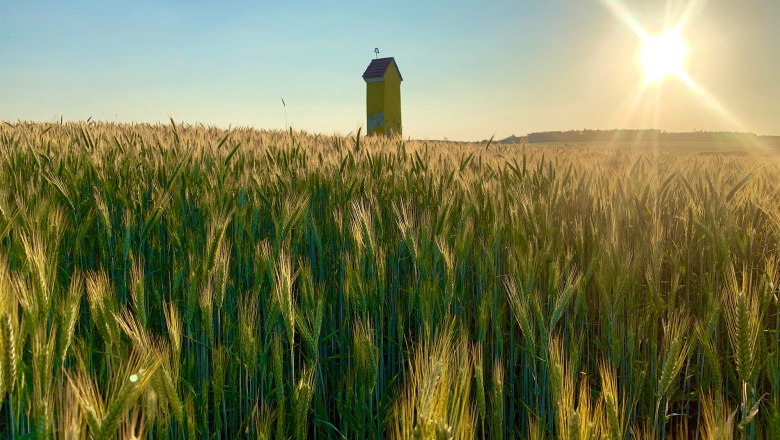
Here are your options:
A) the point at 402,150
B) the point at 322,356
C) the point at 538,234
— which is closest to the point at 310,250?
the point at 322,356

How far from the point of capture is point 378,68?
1509 cm

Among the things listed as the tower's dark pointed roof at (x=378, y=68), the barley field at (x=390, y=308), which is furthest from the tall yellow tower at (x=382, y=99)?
the barley field at (x=390, y=308)

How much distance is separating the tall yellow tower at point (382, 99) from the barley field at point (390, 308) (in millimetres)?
11840

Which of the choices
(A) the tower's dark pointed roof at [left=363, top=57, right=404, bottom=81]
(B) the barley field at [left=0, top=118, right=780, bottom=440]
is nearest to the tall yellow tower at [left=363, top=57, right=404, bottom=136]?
(A) the tower's dark pointed roof at [left=363, top=57, right=404, bottom=81]

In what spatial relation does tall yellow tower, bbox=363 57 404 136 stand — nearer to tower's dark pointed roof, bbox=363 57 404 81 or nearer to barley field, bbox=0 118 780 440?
tower's dark pointed roof, bbox=363 57 404 81

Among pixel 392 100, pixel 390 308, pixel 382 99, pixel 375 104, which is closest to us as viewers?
pixel 390 308

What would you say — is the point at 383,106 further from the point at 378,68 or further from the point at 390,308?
the point at 390,308

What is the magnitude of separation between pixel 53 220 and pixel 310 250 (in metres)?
0.87

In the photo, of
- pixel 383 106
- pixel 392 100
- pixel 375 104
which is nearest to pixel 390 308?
pixel 383 106

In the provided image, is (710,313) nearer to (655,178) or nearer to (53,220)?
(655,178)

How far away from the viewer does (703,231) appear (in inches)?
73.5

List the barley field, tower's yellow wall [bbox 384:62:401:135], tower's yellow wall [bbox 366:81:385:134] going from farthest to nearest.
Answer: tower's yellow wall [bbox 384:62:401:135], tower's yellow wall [bbox 366:81:385:134], the barley field

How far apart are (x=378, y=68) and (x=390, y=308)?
13.8 meters

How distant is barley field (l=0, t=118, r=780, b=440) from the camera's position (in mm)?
1122
